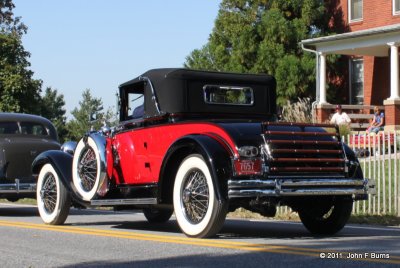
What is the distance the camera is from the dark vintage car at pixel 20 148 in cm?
1368

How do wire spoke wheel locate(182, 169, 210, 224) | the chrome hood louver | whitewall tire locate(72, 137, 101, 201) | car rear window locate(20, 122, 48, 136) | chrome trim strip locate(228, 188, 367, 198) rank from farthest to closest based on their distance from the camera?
1. car rear window locate(20, 122, 48, 136)
2. whitewall tire locate(72, 137, 101, 201)
3. wire spoke wheel locate(182, 169, 210, 224)
4. the chrome hood louver
5. chrome trim strip locate(228, 188, 367, 198)

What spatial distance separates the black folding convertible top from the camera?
988cm

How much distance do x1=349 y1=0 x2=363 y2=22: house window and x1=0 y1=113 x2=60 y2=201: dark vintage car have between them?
18011mm

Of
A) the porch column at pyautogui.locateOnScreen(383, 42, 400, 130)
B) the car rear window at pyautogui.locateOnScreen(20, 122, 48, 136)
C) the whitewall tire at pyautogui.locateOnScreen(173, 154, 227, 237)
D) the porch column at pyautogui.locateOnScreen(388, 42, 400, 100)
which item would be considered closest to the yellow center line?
the whitewall tire at pyautogui.locateOnScreen(173, 154, 227, 237)

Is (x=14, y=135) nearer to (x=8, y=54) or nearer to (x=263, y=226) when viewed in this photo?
(x=263, y=226)

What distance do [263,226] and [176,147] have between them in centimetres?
263

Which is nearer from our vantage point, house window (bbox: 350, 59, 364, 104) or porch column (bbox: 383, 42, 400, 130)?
porch column (bbox: 383, 42, 400, 130)

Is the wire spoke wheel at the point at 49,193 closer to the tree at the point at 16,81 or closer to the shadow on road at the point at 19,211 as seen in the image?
the shadow on road at the point at 19,211

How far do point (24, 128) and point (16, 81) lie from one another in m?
15.3

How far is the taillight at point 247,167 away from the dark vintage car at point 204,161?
0.03 ft

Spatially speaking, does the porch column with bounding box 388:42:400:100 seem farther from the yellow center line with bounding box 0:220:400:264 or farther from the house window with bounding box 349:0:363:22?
the yellow center line with bounding box 0:220:400:264

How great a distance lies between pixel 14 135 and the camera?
579 inches

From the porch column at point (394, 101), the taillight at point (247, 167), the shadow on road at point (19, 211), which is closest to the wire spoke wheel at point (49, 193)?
the shadow on road at point (19, 211)

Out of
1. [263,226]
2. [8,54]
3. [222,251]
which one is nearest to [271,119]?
[263,226]
